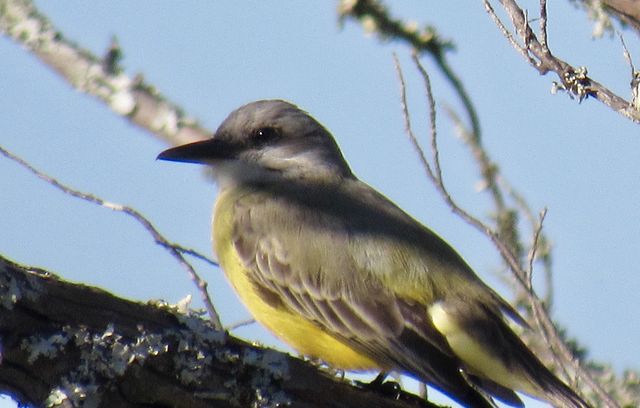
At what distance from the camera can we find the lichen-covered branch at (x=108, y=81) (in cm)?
724

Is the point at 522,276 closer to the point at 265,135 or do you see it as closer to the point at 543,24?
the point at 543,24

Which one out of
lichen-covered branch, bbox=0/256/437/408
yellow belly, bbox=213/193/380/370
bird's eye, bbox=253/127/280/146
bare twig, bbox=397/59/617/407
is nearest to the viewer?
lichen-covered branch, bbox=0/256/437/408

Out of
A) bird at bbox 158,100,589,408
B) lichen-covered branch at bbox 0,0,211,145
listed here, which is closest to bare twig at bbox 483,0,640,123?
bird at bbox 158,100,589,408

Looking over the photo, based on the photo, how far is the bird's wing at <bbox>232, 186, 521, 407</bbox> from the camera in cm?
518

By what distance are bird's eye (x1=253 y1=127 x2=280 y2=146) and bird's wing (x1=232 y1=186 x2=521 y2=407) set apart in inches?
26.0

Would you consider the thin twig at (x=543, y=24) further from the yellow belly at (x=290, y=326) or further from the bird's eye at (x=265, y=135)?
the bird's eye at (x=265, y=135)

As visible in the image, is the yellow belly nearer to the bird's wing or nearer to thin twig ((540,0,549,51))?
the bird's wing

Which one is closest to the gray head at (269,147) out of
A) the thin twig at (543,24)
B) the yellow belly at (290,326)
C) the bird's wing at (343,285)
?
the bird's wing at (343,285)

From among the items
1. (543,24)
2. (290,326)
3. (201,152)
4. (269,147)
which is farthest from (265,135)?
(543,24)

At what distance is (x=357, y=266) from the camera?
18.7 feet

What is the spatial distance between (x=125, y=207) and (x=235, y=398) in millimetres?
1339

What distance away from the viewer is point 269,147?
23.3ft

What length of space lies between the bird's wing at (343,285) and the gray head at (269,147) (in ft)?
1.62

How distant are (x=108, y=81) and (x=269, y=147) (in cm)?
108
